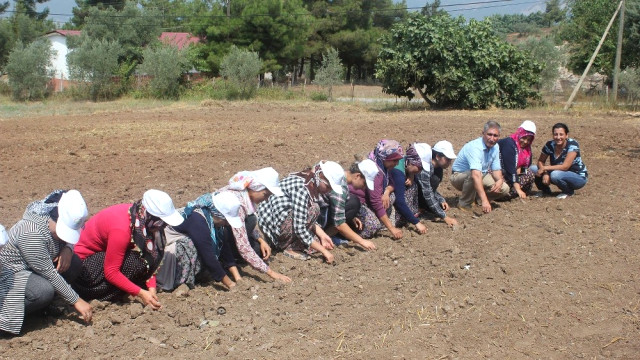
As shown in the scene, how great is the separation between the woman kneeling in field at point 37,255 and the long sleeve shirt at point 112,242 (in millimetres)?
302

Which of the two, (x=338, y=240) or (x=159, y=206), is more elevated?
(x=159, y=206)

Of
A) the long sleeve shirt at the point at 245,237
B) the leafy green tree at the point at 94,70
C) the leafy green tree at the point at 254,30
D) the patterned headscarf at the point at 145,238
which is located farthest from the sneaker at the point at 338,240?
the leafy green tree at the point at 254,30

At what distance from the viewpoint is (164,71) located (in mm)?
27719

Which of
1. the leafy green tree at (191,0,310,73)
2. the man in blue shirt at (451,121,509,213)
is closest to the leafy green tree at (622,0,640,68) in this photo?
the man in blue shirt at (451,121,509,213)

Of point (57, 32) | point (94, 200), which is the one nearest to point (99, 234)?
point (94, 200)

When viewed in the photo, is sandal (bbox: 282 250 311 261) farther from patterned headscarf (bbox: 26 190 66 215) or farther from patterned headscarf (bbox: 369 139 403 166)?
patterned headscarf (bbox: 26 190 66 215)

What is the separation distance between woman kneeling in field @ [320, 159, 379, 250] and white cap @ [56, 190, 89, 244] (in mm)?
2311

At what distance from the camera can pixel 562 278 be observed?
518 cm

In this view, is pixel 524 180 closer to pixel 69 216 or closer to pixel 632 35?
pixel 69 216

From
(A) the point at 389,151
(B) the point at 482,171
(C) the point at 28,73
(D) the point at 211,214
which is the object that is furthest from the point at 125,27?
(D) the point at 211,214

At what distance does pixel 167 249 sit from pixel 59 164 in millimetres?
6103

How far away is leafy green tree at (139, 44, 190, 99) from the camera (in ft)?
91.1

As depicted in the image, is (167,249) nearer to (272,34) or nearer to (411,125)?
(411,125)

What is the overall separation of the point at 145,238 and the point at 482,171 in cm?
415
